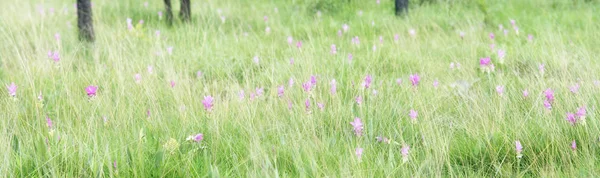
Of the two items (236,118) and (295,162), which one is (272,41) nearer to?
(236,118)

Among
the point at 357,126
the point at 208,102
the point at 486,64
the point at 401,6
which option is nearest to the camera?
the point at 357,126

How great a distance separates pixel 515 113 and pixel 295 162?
1.15 meters

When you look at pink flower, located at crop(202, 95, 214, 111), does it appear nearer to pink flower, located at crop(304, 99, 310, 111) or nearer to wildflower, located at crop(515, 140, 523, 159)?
pink flower, located at crop(304, 99, 310, 111)

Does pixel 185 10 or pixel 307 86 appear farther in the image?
pixel 185 10

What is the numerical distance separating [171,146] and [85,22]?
138 inches

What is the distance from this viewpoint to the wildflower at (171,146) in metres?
2.48

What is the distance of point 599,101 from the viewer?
3064 millimetres

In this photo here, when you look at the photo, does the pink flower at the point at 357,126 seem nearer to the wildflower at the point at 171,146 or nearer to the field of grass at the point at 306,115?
the field of grass at the point at 306,115

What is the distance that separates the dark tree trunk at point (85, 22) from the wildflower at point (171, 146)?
3.35 m

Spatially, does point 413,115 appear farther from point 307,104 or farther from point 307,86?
point 307,86

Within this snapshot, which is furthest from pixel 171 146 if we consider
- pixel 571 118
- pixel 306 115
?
pixel 571 118

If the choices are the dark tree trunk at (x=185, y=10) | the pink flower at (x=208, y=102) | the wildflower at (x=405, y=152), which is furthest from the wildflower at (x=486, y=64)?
the dark tree trunk at (x=185, y=10)

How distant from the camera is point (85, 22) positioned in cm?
Answer: 560

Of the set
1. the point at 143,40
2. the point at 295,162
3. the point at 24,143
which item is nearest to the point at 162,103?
the point at 24,143
